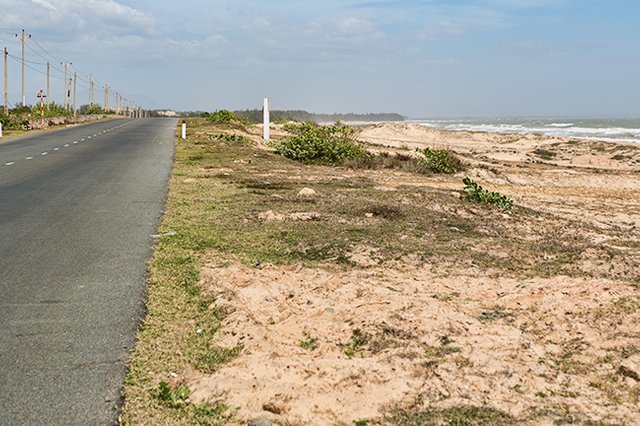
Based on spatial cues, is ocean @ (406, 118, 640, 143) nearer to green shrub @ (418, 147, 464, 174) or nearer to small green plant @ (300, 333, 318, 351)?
green shrub @ (418, 147, 464, 174)

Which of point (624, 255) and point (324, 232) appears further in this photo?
point (324, 232)

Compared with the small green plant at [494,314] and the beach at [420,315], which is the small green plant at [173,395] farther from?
the small green plant at [494,314]

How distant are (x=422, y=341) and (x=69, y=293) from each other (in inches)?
133

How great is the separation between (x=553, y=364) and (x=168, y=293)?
357 centimetres

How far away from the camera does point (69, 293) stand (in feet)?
19.9

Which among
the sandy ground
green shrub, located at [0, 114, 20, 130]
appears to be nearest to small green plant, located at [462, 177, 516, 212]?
the sandy ground

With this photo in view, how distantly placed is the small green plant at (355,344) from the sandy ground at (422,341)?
0.6 inches

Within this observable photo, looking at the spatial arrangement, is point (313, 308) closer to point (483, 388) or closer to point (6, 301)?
point (483, 388)

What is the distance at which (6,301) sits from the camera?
5.78m

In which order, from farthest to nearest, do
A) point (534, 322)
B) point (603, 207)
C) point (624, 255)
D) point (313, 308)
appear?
point (603, 207) < point (624, 255) < point (313, 308) < point (534, 322)

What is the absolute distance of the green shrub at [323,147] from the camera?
72.6ft

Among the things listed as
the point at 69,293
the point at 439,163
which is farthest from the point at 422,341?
the point at 439,163

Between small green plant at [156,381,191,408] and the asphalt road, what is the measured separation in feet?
0.86

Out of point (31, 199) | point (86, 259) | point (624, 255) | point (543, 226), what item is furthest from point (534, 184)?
point (86, 259)
